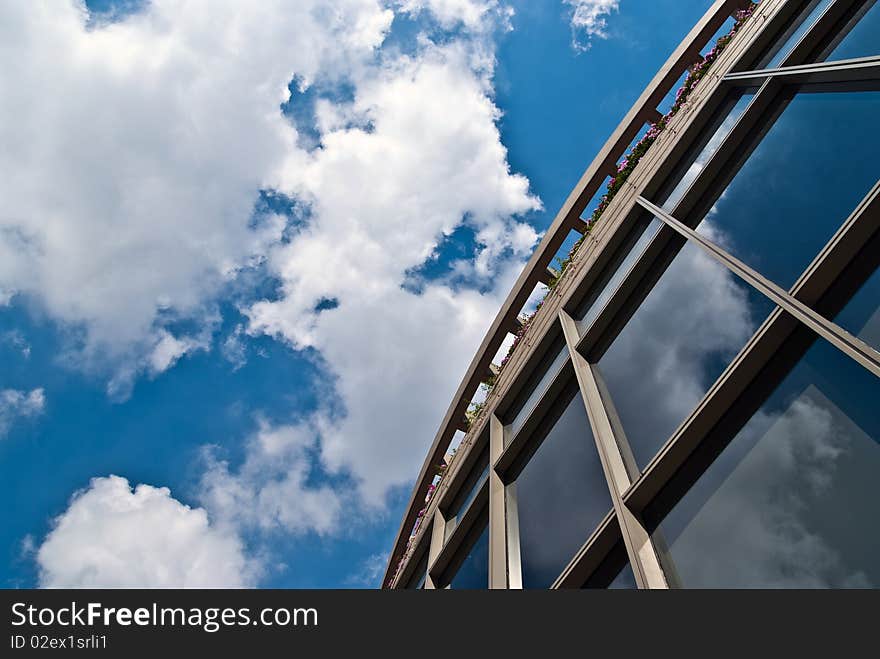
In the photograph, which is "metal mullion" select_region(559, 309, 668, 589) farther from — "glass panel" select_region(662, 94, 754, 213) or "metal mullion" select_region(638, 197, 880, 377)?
"glass panel" select_region(662, 94, 754, 213)

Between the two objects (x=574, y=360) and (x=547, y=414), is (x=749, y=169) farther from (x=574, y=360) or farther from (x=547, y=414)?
(x=547, y=414)

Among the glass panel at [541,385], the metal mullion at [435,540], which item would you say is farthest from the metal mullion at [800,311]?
the metal mullion at [435,540]

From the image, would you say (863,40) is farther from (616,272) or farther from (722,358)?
(616,272)

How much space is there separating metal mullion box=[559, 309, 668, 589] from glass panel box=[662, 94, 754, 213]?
2.25 meters

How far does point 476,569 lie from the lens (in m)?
8.33

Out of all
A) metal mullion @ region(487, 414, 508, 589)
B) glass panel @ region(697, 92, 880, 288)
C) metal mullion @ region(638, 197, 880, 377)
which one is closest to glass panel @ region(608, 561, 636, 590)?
metal mullion @ region(487, 414, 508, 589)

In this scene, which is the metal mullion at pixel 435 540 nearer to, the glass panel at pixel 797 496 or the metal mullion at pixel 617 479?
the metal mullion at pixel 617 479

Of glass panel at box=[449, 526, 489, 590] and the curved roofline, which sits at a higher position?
the curved roofline

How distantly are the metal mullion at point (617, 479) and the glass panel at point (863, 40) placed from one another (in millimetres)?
3907

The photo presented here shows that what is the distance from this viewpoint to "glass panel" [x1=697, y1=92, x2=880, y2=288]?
4.25m

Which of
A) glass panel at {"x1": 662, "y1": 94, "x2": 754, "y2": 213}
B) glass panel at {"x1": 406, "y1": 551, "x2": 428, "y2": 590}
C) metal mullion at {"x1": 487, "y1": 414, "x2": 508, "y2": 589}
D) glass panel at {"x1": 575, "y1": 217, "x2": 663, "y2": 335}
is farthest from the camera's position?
glass panel at {"x1": 406, "y1": 551, "x2": 428, "y2": 590}

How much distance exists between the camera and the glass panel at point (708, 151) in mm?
6551
